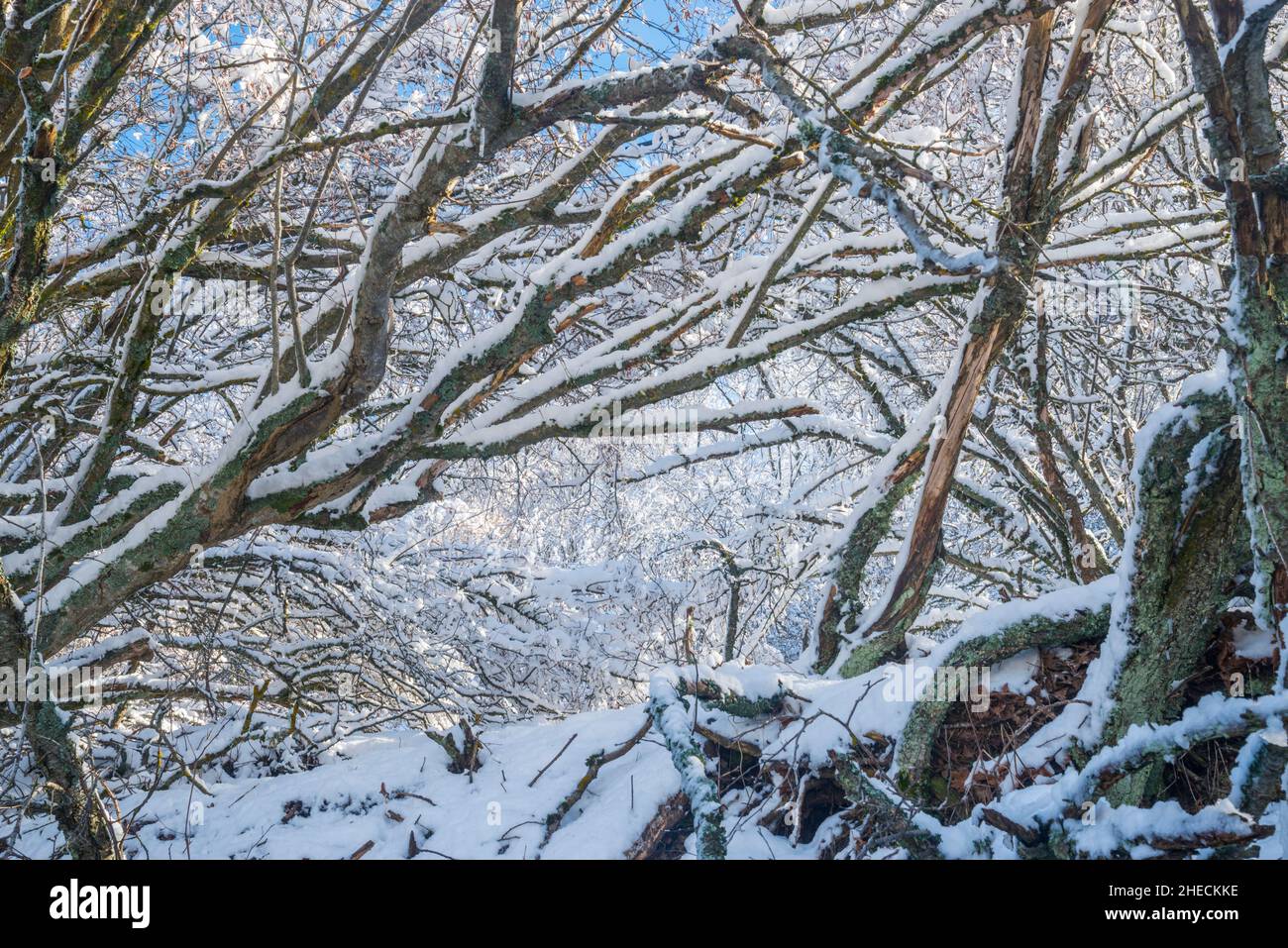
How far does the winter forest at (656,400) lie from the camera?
7.27 ft

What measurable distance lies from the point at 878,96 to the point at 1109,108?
4094mm

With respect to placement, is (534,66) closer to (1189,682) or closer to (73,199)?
(73,199)

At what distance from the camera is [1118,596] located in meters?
2.34

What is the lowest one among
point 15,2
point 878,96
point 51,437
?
point 51,437

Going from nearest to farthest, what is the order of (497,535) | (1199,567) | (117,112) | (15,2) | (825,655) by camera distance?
(1199,567), (15,2), (825,655), (117,112), (497,535)

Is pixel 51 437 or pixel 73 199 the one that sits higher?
pixel 73 199

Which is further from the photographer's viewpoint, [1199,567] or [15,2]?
[15,2]

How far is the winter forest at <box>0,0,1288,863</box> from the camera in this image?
222cm

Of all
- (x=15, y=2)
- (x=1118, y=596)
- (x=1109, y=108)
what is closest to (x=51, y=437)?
(x=15, y=2)

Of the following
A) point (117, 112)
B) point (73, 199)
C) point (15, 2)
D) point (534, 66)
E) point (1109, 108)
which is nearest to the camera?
point (15, 2)

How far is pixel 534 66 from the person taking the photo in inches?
177

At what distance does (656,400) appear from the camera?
365 centimetres

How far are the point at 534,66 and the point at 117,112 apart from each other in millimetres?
2546
